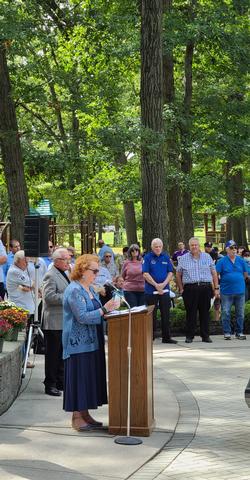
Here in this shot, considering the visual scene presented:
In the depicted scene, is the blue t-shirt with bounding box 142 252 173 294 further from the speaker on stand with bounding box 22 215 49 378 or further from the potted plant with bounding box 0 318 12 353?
the potted plant with bounding box 0 318 12 353

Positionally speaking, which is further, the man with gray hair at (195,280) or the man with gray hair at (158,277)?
the man with gray hair at (195,280)

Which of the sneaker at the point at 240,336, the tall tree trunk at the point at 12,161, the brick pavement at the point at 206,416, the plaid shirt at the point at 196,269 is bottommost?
the brick pavement at the point at 206,416

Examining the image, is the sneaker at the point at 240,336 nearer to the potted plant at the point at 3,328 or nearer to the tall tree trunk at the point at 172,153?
the potted plant at the point at 3,328

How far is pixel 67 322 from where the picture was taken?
8.51 meters

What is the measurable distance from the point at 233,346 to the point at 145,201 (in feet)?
13.8

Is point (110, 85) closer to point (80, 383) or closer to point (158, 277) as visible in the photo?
point (158, 277)

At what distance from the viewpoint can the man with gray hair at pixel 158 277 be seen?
15.7 m

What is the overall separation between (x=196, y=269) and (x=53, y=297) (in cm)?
596

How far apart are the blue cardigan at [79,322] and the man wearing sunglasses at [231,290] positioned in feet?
26.8

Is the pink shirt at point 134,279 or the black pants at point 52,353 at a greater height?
the pink shirt at point 134,279

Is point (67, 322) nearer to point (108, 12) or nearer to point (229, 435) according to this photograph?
point (229, 435)

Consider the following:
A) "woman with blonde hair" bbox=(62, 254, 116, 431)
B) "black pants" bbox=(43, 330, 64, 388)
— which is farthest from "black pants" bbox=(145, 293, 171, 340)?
"woman with blonde hair" bbox=(62, 254, 116, 431)

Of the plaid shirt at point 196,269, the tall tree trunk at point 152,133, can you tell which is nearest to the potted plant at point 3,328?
the plaid shirt at point 196,269

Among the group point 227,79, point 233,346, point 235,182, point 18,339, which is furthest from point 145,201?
point 235,182
